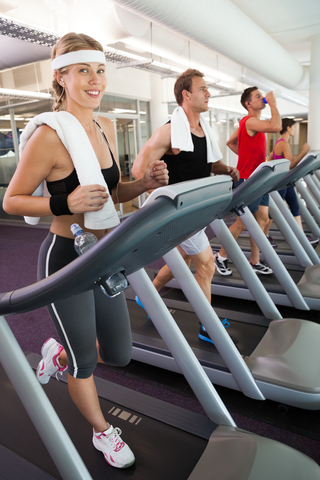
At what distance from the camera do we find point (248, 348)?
6.82 feet

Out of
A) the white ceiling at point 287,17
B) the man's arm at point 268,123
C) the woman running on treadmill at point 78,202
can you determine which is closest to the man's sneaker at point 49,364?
the woman running on treadmill at point 78,202

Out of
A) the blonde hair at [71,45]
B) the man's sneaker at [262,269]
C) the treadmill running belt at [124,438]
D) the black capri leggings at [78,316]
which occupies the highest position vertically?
the blonde hair at [71,45]

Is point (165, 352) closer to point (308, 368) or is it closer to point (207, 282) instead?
point (207, 282)

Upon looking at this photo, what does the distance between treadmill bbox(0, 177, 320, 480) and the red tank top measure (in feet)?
7.26

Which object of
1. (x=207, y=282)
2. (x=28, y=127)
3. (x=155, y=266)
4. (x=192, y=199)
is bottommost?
(x=155, y=266)

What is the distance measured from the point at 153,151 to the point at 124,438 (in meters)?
1.48

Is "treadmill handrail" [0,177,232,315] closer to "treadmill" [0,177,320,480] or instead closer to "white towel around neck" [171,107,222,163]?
"treadmill" [0,177,320,480]

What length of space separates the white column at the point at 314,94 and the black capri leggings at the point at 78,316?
739 cm

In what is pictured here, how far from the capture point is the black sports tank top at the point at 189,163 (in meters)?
2.06

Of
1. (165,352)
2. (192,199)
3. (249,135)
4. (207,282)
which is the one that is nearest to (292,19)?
(249,135)

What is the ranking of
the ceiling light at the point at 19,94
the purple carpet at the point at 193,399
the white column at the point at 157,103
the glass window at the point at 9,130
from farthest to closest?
the white column at the point at 157,103 < the glass window at the point at 9,130 < the ceiling light at the point at 19,94 < the purple carpet at the point at 193,399

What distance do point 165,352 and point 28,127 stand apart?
1.44 meters

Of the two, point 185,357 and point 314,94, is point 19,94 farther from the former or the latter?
point 314,94

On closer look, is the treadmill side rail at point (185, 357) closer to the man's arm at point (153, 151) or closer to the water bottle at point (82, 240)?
the water bottle at point (82, 240)
